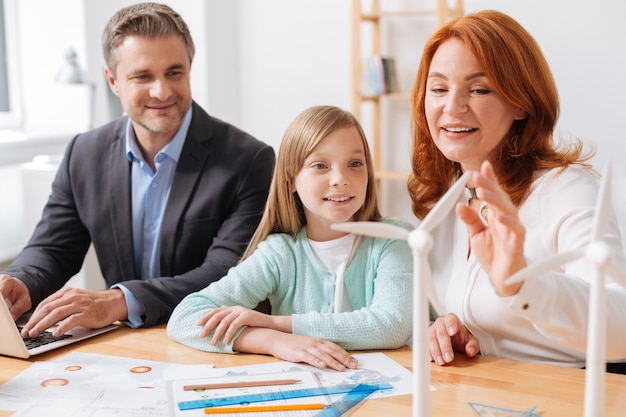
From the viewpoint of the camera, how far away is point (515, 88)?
167cm

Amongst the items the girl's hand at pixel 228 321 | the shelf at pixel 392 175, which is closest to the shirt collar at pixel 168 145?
the girl's hand at pixel 228 321

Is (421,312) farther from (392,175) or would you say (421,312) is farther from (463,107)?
(392,175)

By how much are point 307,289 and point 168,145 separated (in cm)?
78

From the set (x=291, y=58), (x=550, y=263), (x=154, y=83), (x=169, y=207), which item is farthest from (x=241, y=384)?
(x=291, y=58)

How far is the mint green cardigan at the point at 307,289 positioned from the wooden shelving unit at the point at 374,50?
8.65 feet

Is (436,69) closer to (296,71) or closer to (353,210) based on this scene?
(353,210)

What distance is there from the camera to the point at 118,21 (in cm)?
235

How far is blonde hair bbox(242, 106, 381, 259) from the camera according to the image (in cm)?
177

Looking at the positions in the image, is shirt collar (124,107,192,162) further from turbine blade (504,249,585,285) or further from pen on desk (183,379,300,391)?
turbine blade (504,249,585,285)

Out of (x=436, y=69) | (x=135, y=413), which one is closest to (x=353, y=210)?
(x=436, y=69)

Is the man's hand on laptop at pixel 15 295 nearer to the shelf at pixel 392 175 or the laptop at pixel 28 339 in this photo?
the laptop at pixel 28 339

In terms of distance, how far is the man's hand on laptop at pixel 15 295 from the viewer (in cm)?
191

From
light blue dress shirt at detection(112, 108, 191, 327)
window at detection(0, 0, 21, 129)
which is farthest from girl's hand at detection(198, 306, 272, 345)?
window at detection(0, 0, 21, 129)

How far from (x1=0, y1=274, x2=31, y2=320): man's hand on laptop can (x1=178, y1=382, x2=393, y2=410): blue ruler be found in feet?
2.60
